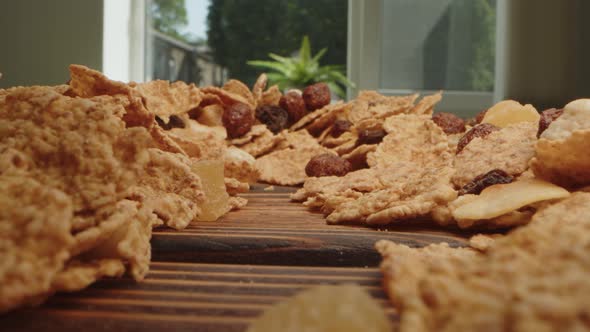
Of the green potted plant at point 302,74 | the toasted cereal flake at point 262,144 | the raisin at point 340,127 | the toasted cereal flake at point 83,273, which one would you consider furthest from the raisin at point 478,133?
the green potted plant at point 302,74

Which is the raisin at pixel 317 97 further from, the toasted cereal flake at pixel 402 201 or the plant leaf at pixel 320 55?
the plant leaf at pixel 320 55

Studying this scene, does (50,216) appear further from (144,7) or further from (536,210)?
(144,7)

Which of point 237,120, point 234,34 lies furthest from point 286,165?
point 234,34

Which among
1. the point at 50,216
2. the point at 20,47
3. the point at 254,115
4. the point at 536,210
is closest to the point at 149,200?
the point at 50,216

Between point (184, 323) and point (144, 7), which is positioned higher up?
point (144, 7)

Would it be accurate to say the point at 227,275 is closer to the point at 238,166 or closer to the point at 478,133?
the point at 238,166

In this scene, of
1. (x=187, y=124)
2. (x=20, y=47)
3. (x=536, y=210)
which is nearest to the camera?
(x=536, y=210)
